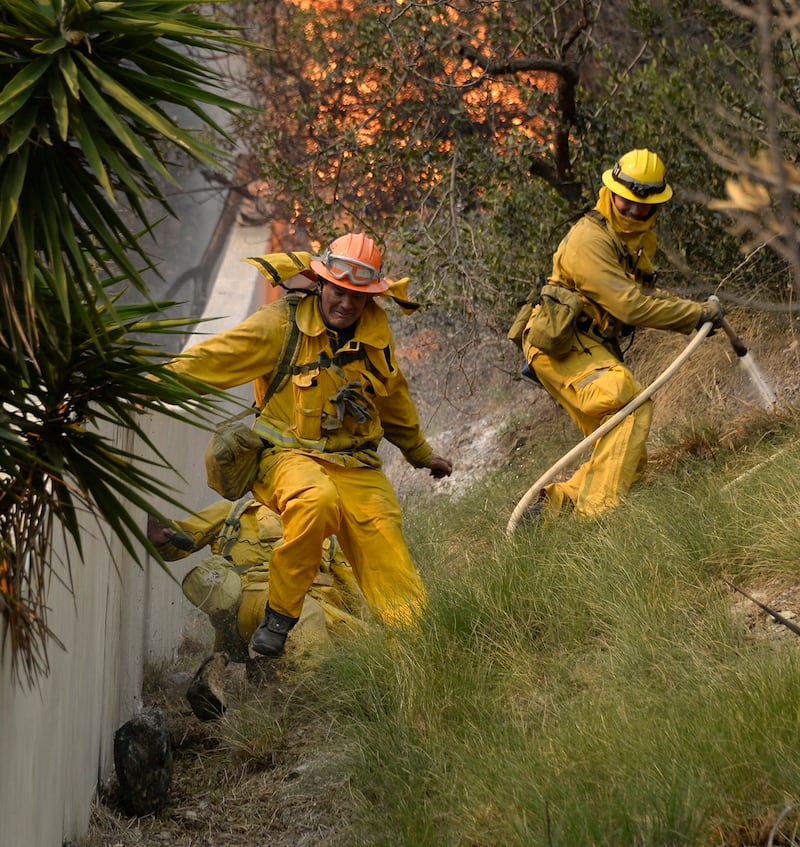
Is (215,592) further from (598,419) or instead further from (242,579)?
(598,419)

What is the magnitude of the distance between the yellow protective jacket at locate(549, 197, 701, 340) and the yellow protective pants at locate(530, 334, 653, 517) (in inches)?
7.0

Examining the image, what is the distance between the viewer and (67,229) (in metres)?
3.43

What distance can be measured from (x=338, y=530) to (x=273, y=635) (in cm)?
59

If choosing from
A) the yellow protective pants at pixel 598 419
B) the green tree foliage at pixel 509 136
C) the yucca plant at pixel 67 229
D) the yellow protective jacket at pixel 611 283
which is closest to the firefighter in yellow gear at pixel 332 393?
the yellow protective pants at pixel 598 419

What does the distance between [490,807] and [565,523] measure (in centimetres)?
286

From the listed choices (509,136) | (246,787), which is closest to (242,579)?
(246,787)

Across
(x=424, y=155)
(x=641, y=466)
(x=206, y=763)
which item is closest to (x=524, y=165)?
(x=424, y=155)

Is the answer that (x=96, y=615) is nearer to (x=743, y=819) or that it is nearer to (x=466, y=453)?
(x=743, y=819)

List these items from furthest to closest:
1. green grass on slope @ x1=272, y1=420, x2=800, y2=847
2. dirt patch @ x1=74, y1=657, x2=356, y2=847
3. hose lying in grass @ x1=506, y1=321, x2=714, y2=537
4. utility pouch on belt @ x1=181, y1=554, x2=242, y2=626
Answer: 1. hose lying in grass @ x1=506, y1=321, x2=714, y2=537
2. utility pouch on belt @ x1=181, y1=554, x2=242, y2=626
3. dirt patch @ x1=74, y1=657, x2=356, y2=847
4. green grass on slope @ x1=272, y1=420, x2=800, y2=847

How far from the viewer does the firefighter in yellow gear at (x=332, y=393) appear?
21.2 ft

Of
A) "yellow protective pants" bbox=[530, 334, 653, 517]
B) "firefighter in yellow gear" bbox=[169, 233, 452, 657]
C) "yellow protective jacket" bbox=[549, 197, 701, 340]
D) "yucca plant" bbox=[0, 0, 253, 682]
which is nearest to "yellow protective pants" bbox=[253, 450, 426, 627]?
"firefighter in yellow gear" bbox=[169, 233, 452, 657]

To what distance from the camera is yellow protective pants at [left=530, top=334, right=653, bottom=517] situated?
755cm

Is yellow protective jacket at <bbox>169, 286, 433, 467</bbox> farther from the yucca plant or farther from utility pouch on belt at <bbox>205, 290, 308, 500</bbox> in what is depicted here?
the yucca plant

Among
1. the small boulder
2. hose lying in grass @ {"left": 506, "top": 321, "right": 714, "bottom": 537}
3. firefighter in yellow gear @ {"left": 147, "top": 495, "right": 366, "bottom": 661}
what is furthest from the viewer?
hose lying in grass @ {"left": 506, "top": 321, "right": 714, "bottom": 537}
